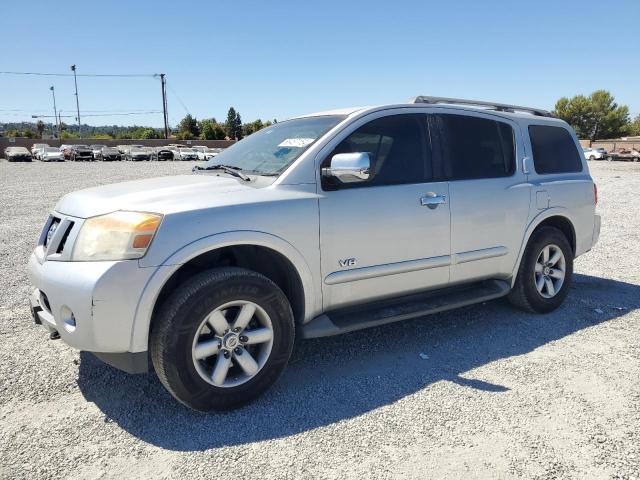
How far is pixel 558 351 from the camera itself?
148 inches

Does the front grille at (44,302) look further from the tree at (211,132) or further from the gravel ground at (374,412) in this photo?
the tree at (211,132)

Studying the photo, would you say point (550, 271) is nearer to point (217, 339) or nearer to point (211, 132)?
point (217, 339)

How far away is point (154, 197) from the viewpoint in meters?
2.96

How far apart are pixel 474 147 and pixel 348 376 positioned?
7.13ft

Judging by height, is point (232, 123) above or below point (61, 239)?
above

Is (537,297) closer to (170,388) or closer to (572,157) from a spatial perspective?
(572,157)

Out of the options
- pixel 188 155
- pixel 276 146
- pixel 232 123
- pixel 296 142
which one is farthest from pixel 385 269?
pixel 232 123

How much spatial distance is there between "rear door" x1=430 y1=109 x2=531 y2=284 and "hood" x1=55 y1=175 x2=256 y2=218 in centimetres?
168

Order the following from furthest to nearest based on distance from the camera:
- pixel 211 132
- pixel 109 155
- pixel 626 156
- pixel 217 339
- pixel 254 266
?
pixel 211 132 < pixel 626 156 < pixel 109 155 < pixel 254 266 < pixel 217 339

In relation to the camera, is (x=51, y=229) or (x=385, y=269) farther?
(x=385, y=269)

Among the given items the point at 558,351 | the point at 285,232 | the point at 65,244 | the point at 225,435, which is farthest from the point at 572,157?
the point at 65,244

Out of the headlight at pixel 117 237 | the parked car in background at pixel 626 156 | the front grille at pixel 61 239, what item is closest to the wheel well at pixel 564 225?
the headlight at pixel 117 237

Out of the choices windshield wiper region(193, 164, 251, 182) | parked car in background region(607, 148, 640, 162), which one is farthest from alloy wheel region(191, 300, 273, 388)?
parked car in background region(607, 148, 640, 162)

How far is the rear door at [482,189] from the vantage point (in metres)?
3.87
